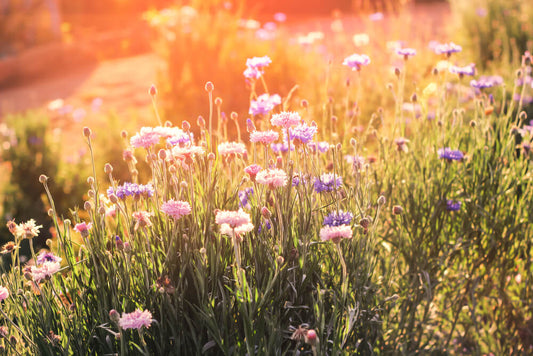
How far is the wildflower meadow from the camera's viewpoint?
59.7 inches

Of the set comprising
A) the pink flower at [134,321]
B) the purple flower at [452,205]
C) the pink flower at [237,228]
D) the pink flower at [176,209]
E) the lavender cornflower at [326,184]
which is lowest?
the purple flower at [452,205]

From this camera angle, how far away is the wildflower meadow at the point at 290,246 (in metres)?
1.52

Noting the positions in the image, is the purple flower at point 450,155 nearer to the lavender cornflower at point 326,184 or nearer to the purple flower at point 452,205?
the purple flower at point 452,205

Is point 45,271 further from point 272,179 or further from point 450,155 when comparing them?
point 450,155

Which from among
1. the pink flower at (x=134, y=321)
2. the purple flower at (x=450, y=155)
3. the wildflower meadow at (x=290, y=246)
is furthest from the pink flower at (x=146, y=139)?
the purple flower at (x=450, y=155)

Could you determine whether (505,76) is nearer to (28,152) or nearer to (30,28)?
(28,152)

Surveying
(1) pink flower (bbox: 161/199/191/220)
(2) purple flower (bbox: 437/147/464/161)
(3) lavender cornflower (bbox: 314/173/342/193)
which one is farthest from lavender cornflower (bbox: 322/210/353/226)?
(2) purple flower (bbox: 437/147/464/161)

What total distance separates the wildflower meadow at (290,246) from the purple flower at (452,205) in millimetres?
15

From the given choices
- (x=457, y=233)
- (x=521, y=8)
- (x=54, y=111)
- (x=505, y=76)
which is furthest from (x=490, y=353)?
(x=54, y=111)

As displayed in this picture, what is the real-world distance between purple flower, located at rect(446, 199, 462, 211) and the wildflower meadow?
2cm

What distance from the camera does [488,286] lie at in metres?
2.47

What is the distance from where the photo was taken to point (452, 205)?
2.27m

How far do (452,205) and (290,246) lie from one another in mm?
916

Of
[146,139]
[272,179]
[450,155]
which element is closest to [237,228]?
[272,179]
